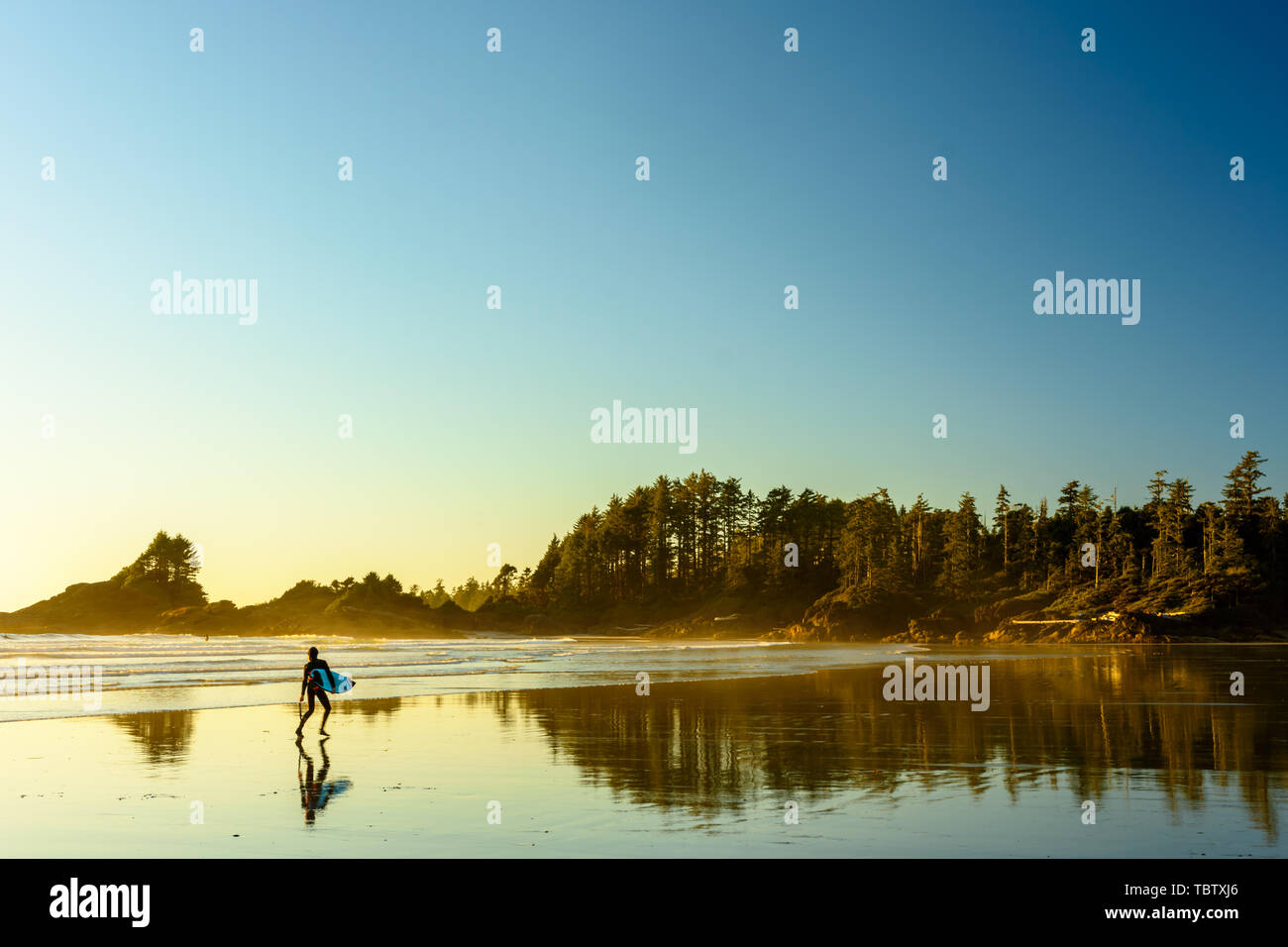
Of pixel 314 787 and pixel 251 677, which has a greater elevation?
pixel 314 787

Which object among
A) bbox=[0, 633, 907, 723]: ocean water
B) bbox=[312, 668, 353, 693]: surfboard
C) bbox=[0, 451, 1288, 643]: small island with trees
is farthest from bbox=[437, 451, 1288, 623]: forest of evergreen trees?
bbox=[312, 668, 353, 693]: surfboard

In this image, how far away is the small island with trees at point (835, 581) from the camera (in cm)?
11044

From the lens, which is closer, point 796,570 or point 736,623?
point 736,623

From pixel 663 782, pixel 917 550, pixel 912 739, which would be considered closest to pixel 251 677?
pixel 912 739

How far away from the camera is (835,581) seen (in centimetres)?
16212

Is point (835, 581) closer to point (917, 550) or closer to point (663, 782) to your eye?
point (917, 550)

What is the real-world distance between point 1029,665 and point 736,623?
335 ft

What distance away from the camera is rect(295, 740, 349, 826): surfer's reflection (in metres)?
13.3

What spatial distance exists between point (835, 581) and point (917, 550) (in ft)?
50.2

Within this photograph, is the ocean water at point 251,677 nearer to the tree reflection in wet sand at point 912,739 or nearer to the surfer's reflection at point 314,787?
the tree reflection in wet sand at point 912,739

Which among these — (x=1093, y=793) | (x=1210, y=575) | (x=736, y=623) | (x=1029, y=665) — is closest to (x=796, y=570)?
(x=736, y=623)
